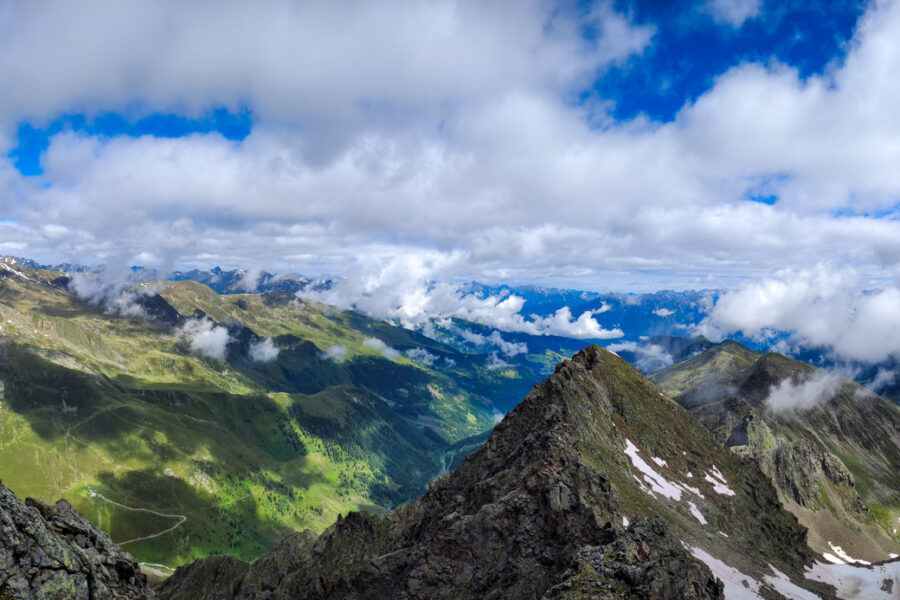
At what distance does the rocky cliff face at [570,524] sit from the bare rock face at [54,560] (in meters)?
31.2

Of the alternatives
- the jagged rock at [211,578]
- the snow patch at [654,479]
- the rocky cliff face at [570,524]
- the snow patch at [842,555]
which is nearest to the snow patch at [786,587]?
the rocky cliff face at [570,524]

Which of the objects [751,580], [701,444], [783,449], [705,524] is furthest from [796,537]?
[783,449]

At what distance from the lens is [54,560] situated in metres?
26.4

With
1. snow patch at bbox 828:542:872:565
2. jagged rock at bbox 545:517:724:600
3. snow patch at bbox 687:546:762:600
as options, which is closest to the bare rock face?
jagged rock at bbox 545:517:724:600

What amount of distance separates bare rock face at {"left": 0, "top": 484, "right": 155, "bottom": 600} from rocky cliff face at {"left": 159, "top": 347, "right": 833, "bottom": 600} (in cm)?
3119

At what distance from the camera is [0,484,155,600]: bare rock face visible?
24281 mm

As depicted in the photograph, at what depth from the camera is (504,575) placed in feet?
169

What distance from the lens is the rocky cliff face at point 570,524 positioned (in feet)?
136

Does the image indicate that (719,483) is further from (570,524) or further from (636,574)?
(636,574)

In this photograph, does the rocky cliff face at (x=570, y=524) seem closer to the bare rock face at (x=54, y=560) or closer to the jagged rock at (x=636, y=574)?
the jagged rock at (x=636, y=574)

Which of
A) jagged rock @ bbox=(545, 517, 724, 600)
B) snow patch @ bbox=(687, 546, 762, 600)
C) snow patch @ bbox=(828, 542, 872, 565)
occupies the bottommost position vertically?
snow patch @ bbox=(828, 542, 872, 565)

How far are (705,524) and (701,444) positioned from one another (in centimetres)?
3319

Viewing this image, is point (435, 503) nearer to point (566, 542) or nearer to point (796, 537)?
point (566, 542)

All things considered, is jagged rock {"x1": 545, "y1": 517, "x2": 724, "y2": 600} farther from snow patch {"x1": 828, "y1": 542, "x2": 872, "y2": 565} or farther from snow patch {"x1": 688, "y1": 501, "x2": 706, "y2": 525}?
snow patch {"x1": 828, "y1": 542, "x2": 872, "y2": 565}
